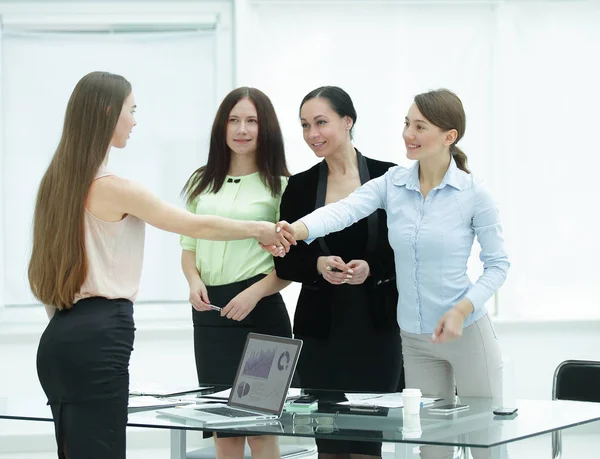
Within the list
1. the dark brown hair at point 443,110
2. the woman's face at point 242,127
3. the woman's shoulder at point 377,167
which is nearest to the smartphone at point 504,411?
the dark brown hair at point 443,110

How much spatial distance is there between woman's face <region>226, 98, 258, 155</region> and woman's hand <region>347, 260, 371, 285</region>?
2.21ft

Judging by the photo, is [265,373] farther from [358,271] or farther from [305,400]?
[358,271]

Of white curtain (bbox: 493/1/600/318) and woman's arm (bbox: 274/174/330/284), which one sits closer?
woman's arm (bbox: 274/174/330/284)

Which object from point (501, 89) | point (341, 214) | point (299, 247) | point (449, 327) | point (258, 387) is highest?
point (501, 89)

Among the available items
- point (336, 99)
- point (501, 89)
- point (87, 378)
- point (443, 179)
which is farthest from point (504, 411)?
point (501, 89)

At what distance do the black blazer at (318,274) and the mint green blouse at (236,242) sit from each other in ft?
0.34

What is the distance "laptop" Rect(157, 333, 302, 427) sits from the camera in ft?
8.18

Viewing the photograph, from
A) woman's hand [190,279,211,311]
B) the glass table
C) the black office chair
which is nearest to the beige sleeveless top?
the glass table

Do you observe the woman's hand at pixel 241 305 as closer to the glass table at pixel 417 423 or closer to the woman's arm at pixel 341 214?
the woman's arm at pixel 341 214

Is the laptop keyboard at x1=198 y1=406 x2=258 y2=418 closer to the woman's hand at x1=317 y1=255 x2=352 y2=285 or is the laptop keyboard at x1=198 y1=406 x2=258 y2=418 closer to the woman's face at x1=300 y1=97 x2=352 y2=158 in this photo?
the woman's hand at x1=317 y1=255 x2=352 y2=285

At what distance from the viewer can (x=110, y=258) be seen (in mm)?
2410

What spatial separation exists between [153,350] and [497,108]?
2688 millimetres

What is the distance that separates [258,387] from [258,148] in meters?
1.16

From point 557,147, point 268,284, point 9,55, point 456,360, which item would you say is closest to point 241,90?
point 268,284
